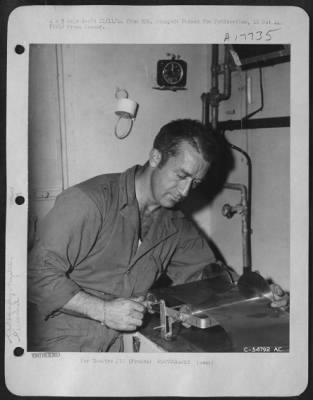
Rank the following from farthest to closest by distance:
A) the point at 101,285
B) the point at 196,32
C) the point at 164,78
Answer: the point at 164,78 → the point at 101,285 → the point at 196,32

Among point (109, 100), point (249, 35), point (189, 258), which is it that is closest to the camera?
point (249, 35)

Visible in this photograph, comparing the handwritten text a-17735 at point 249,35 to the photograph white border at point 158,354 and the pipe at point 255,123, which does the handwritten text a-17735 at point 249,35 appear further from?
the pipe at point 255,123

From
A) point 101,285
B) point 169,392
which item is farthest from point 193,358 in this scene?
point 101,285

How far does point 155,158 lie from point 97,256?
205 millimetres

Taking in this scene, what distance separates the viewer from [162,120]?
82cm

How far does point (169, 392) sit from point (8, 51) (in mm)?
523

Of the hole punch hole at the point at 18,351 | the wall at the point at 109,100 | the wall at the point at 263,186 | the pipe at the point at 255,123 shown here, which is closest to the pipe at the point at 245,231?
the wall at the point at 263,186

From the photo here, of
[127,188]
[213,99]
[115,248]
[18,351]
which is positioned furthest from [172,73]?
[18,351]

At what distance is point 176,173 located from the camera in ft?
2.61

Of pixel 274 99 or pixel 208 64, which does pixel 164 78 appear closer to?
pixel 208 64

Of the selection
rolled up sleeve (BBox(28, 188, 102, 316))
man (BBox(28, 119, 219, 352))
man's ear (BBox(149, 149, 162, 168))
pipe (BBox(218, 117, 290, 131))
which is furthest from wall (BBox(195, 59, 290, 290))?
rolled up sleeve (BBox(28, 188, 102, 316))

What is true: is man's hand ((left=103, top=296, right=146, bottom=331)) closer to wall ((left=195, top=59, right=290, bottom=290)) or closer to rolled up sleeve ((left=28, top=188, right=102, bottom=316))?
rolled up sleeve ((left=28, top=188, right=102, bottom=316))

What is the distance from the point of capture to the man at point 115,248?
2.11ft

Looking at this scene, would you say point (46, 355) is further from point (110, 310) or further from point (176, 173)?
point (176, 173)
